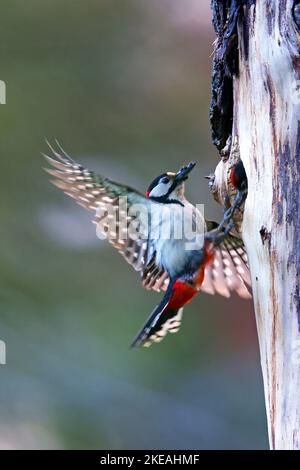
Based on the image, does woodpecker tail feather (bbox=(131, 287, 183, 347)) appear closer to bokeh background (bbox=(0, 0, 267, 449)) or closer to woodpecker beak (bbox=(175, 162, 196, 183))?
woodpecker beak (bbox=(175, 162, 196, 183))

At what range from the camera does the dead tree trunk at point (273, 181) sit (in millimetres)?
1382

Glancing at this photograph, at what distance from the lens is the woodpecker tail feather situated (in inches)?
66.7

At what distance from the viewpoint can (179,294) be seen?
70.2 inches

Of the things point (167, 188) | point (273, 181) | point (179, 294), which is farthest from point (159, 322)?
point (273, 181)

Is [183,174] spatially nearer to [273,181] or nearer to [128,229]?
[128,229]

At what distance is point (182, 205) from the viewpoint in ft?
6.07

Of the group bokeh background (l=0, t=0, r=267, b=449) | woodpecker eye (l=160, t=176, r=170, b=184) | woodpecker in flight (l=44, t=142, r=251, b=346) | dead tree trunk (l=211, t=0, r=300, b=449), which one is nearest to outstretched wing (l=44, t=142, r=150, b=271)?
woodpecker in flight (l=44, t=142, r=251, b=346)

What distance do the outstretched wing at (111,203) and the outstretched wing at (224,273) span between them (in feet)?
0.18

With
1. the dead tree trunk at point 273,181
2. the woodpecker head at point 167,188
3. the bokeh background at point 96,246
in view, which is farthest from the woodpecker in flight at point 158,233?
the bokeh background at point 96,246

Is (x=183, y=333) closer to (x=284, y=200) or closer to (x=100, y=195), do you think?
(x=100, y=195)

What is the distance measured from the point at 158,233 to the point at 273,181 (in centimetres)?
44

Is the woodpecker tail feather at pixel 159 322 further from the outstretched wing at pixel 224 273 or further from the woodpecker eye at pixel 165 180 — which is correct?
the woodpecker eye at pixel 165 180
